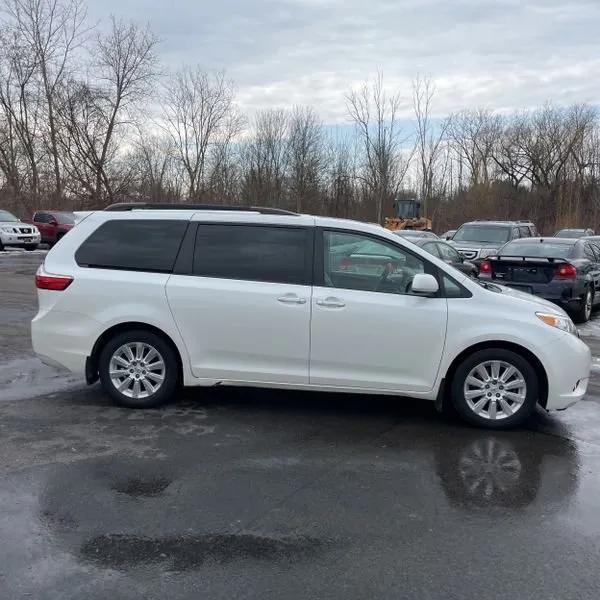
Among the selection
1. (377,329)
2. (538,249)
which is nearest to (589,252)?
(538,249)

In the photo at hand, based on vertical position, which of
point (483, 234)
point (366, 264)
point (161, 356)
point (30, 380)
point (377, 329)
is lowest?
point (30, 380)

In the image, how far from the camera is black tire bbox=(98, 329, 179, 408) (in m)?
5.92

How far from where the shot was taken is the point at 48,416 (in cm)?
577

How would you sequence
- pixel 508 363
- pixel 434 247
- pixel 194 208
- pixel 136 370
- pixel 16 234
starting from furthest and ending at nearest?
pixel 16 234
pixel 434 247
pixel 194 208
pixel 136 370
pixel 508 363

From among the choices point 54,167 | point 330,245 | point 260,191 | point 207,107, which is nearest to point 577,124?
point 260,191

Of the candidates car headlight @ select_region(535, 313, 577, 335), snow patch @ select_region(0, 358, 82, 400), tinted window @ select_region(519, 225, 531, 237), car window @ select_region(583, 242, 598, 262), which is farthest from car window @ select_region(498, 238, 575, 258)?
snow patch @ select_region(0, 358, 82, 400)

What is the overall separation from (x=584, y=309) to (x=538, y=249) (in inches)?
55.2

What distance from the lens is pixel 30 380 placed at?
6.98 metres

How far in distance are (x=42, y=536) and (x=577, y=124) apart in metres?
58.4

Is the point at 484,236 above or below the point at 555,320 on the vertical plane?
above

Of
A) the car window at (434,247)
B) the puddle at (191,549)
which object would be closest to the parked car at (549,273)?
the car window at (434,247)

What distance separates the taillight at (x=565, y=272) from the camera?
11367 mm

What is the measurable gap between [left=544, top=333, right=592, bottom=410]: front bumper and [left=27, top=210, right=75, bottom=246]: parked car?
92.4 ft

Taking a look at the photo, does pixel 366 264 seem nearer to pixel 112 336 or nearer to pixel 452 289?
pixel 452 289
